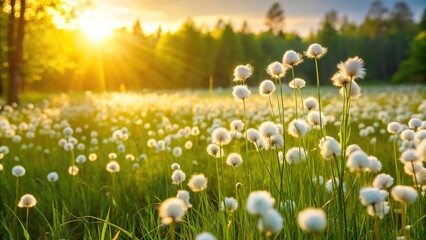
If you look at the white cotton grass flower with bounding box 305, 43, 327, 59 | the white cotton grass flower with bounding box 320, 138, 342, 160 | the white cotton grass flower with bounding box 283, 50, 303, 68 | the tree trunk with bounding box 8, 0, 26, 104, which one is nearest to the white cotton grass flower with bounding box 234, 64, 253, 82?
the white cotton grass flower with bounding box 283, 50, 303, 68

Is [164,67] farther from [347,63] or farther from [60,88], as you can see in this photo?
[347,63]

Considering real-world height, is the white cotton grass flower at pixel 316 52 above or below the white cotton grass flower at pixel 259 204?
above

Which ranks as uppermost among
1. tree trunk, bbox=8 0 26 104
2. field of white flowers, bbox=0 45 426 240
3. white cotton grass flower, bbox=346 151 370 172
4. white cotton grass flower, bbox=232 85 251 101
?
tree trunk, bbox=8 0 26 104

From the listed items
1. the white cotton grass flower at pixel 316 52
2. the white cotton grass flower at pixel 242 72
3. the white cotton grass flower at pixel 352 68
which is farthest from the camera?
the white cotton grass flower at pixel 242 72

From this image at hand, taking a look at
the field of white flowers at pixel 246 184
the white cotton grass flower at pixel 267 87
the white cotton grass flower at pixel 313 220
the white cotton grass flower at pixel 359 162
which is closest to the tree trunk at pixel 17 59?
the field of white flowers at pixel 246 184

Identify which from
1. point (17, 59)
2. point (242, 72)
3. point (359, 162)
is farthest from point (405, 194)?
point (17, 59)

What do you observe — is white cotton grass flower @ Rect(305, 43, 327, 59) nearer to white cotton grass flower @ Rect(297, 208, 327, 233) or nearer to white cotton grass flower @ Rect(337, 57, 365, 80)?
white cotton grass flower @ Rect(337, 57, 365, 80)

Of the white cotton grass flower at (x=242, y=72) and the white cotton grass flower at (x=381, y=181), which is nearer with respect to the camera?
the white cotton grass flower at (x=381, y=181)

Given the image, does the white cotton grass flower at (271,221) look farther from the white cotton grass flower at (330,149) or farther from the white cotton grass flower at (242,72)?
the white cotton grass flower at (242,72)

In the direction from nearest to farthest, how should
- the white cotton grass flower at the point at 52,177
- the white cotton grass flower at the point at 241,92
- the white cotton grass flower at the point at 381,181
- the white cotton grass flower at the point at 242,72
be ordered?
1. the white cotton grass flower at the point at 381,181
2. the white cotton grass flower at the point at 241,92
3. the white cotton grass flower at the point at 242,72
4. the white cotton grass flower at the point at 52,177

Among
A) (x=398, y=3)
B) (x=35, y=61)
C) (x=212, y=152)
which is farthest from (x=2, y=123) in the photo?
(x=398, y=3)

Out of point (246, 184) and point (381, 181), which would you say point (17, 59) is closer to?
point (246, 184)

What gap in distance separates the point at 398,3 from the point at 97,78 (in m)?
73.6

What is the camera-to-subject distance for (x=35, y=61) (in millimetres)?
26344
